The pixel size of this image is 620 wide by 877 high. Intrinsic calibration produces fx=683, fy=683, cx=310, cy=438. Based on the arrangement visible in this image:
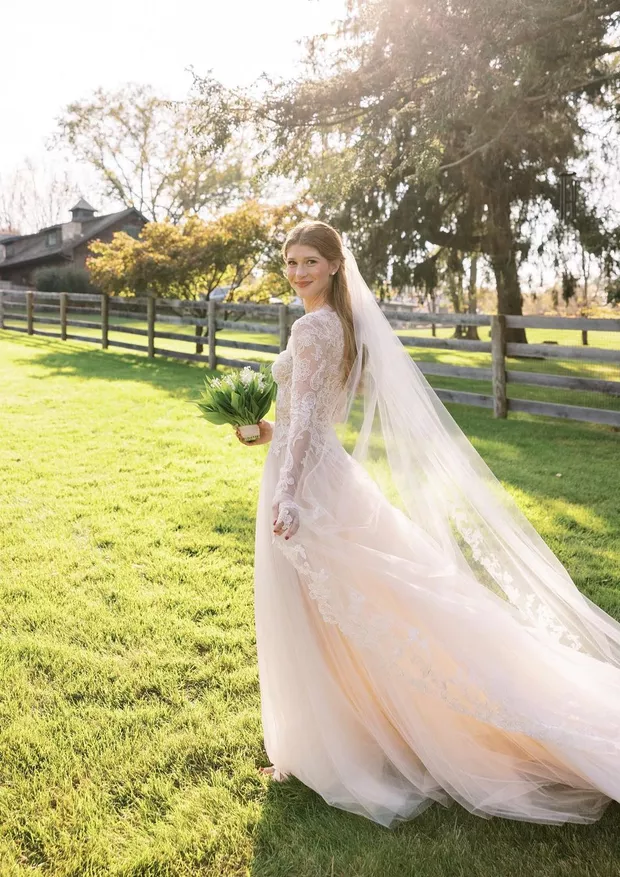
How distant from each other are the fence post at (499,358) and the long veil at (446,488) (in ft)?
20.3

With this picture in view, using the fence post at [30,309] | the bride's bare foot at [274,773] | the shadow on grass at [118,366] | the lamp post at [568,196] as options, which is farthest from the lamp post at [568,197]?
the fence post at [30,309]

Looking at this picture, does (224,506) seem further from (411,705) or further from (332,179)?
(332,179)

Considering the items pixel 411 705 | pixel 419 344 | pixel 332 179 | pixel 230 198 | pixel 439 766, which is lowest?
pixel 439 766

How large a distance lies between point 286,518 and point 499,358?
706cm

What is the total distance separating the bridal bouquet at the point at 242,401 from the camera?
296cm

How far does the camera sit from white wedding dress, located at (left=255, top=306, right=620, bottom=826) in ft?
7.55

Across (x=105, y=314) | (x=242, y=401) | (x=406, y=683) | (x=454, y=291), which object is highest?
(x=454, y=291)

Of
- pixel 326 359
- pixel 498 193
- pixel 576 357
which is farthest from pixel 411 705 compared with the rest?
pixel 498 193

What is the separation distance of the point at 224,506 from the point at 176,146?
38.7m

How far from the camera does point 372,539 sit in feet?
8.36

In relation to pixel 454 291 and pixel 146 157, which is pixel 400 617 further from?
pixel 146 157

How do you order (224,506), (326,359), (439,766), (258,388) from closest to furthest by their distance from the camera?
(439,766), (326,359), (258,388), (224,506)

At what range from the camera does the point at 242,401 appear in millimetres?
2947

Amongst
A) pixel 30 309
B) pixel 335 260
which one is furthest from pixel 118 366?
pixel 335 260
